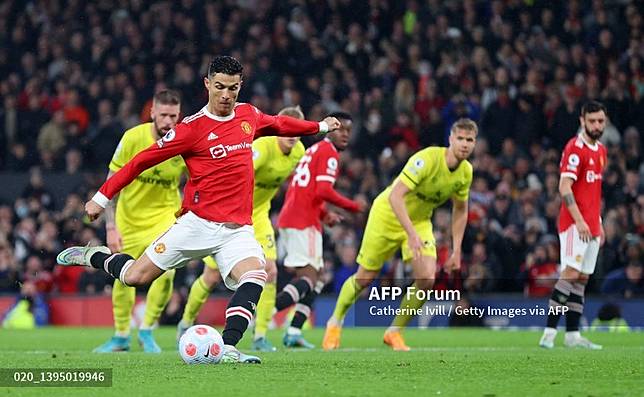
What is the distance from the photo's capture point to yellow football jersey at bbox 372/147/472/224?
11078 millimetres

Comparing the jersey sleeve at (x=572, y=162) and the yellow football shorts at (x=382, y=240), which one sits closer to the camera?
the yellow football shorts at (x=382, y=240)

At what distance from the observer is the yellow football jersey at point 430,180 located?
11078 mm

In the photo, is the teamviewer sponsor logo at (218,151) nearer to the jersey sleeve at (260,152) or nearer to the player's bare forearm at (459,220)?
the jersey sleeve at (260,152)

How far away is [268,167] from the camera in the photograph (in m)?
12.0

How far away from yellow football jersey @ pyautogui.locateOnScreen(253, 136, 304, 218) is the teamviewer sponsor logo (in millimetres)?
3313

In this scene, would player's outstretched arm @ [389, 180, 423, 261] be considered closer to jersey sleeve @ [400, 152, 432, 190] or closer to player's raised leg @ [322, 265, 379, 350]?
jersey sleeve @ [400, 152, 432, 190]

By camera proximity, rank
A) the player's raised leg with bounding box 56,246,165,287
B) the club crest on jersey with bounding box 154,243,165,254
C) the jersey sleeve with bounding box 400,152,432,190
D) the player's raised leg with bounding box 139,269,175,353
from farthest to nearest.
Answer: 1. the player's raised leg with bounding box 139,269,175,353
2. the jersey sleeve with bounding box 400,152,432,190
3. the player's raised leg with bounding box 56,246,165,287
4. the club crest on jersey with bounding box 154,243,165,254

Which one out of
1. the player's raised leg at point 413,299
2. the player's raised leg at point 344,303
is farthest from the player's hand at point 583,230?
the player's raised leg at point 344,303

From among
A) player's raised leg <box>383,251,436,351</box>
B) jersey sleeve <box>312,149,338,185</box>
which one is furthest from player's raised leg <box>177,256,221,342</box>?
player's raised leg <box>383,251,436,351</box>

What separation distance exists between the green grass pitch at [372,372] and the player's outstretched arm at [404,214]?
94cm

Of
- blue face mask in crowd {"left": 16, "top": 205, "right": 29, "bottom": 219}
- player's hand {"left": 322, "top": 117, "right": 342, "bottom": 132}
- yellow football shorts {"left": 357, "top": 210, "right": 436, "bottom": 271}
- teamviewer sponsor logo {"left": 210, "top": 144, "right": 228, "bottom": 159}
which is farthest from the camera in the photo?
blue face mask in crowd {"left": 16, "top": 205, "right": 29, "bottom": 219}

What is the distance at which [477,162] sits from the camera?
1894cm

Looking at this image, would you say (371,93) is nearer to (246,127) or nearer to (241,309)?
(246,127)

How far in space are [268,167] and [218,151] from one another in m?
3.50
